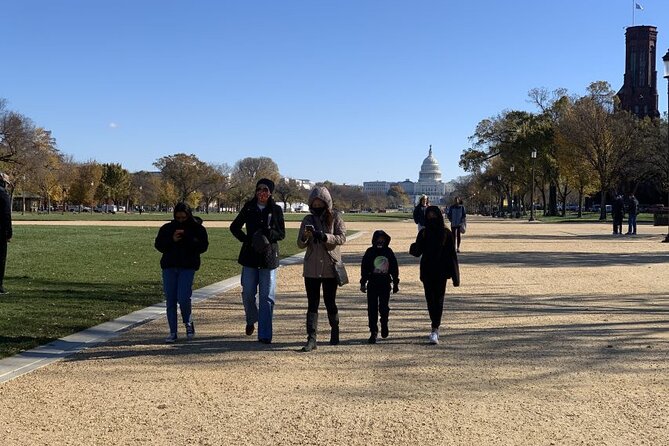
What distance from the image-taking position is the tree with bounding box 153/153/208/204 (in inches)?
4213

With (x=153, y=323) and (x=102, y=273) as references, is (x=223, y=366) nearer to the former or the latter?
(x=153, y=323)

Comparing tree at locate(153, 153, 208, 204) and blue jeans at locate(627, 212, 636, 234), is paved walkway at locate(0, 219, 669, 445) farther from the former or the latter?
tree at locate(153, 153, 208, 204)

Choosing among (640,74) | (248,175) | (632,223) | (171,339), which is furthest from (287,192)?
(171,339)

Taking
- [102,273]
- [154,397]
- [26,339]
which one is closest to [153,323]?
[26,339]

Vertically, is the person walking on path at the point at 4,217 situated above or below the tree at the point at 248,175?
below

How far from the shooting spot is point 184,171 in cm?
10688

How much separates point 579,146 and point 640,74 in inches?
2307

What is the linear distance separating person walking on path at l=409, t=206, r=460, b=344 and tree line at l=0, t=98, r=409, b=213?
6645cm

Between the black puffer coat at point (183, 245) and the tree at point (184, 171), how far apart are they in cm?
9962

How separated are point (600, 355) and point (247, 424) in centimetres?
405

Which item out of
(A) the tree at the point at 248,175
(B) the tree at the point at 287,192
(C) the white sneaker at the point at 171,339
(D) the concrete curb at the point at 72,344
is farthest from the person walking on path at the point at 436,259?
(B) the tree at the point at 287,192

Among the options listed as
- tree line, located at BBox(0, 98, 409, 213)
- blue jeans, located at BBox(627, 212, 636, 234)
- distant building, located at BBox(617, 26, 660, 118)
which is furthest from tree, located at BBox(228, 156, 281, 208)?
blue jeans, located at BBox(627, 212, 636, 234)

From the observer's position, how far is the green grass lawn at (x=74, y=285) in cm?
890

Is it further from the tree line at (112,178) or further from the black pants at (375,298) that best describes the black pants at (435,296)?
the tree line at (112,178)
